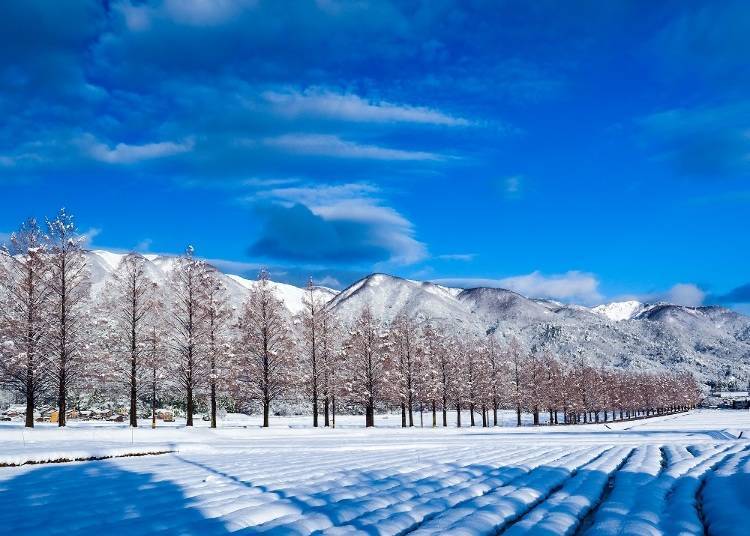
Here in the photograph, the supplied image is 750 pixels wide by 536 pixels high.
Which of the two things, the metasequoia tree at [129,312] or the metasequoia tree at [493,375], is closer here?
the metasequoia tree at [129,312]

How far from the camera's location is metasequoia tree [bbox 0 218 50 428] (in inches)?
1178

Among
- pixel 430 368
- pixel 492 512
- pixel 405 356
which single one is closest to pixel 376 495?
pixel 492 512

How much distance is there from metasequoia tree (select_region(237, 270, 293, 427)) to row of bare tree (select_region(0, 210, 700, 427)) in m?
0.08

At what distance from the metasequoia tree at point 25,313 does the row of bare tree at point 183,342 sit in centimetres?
6

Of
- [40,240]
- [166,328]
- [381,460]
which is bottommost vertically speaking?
[381,460]

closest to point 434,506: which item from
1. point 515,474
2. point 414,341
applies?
point 515,474

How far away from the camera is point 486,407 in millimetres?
74875

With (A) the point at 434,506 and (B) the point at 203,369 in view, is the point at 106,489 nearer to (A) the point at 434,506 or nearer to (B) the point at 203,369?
(A) the point at 434,506

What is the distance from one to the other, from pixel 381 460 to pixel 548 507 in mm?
8396

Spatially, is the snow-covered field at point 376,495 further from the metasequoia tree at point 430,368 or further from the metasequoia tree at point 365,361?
the metasequoia tree at point 430,368

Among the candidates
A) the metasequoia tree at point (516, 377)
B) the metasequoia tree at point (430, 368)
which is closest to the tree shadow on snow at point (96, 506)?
the metasequoia tree at point (430, 368)

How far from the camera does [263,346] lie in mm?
43000

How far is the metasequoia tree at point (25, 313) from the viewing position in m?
29.9

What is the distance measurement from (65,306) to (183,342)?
814 cm
